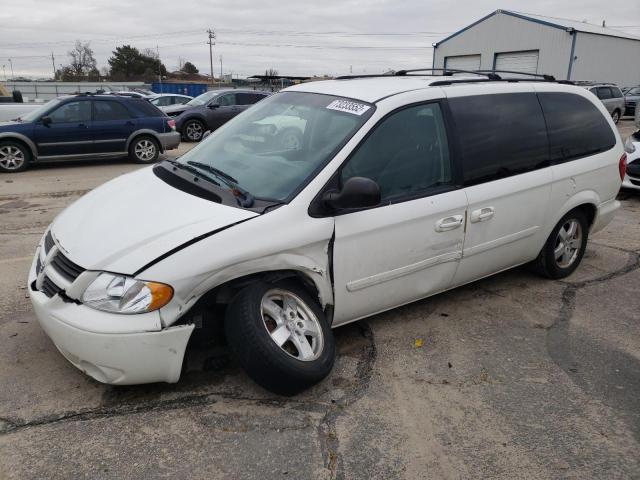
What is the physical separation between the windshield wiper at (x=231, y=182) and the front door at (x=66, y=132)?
8.04m

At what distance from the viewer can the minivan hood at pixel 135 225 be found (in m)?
2.69

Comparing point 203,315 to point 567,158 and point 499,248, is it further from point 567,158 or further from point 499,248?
point 567,158

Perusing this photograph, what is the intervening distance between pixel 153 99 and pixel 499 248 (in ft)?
61.7

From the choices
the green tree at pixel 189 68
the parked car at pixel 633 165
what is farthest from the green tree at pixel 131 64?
the parked car at pixel 633 165

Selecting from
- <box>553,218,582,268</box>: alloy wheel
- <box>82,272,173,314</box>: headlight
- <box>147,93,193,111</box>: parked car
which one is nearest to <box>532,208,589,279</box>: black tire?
<box>553,218,582,268</box>: alloy wheel

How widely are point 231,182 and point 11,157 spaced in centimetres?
887

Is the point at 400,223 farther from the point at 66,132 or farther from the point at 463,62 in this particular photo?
the point at 463,62

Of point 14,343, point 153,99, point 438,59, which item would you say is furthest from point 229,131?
point 438,59

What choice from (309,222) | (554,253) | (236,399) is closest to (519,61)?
(554,253)

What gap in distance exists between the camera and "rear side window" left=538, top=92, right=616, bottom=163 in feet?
14.1

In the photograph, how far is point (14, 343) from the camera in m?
3.39

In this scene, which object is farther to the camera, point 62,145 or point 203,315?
point 62,145

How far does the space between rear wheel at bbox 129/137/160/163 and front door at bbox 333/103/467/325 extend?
362 inches

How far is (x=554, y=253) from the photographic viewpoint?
4.64m
